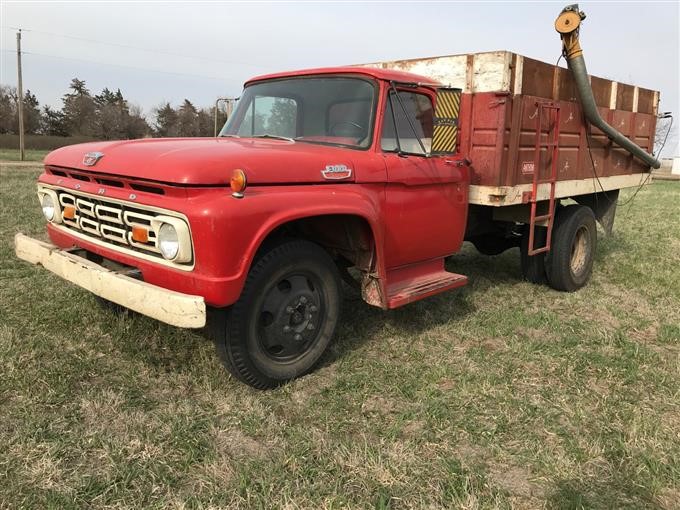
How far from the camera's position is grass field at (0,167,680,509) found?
2.45m

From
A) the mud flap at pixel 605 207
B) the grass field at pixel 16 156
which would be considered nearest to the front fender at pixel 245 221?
the mud flap at pixel 605 207

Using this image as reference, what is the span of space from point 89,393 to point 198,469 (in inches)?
39.3

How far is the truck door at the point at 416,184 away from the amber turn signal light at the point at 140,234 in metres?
1.58

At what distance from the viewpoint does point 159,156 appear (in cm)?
296

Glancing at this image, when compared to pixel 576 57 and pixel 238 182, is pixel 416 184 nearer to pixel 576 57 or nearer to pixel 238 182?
pixel 238 182

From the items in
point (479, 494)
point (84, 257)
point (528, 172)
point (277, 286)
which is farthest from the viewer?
point (528, 172)

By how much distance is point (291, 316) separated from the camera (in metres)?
3.39

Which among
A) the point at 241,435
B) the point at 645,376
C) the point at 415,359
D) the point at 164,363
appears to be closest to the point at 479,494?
the point at 241,435

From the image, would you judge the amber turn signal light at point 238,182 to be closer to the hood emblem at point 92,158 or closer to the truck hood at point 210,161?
the truck hood at point 210,161

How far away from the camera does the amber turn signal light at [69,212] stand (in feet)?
11.6

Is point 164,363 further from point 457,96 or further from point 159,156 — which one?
point 457,96

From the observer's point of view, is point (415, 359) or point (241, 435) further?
point (415, 359)

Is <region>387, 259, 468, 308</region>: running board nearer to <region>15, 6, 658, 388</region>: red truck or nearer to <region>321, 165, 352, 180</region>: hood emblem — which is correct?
<region>15, 6, 658, 388</region>: red truck

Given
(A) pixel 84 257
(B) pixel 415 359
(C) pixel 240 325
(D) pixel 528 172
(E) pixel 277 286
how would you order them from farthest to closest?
(D) pixel 528 172, (B) pixel 415 359, (A) pixel 84 257, (E) pixel 277 286, (C) pixel 240 325
